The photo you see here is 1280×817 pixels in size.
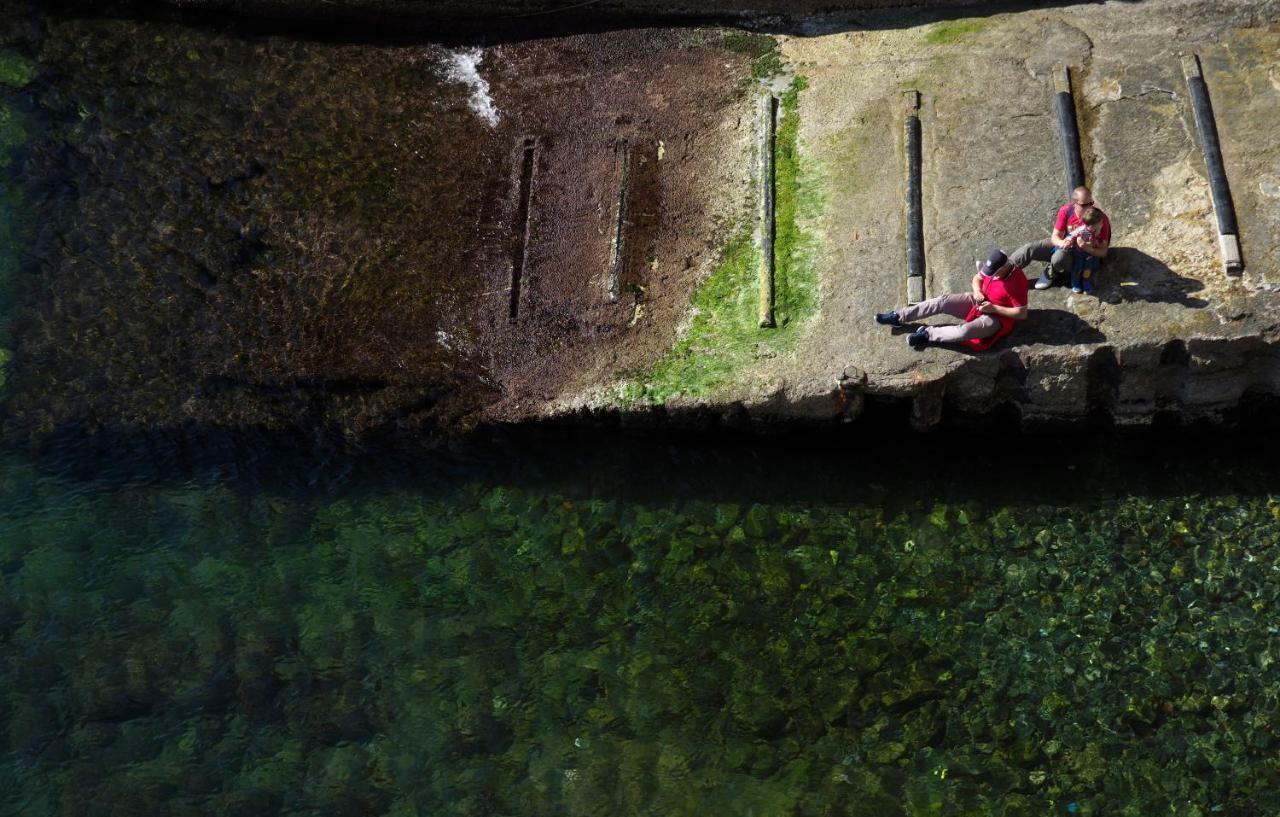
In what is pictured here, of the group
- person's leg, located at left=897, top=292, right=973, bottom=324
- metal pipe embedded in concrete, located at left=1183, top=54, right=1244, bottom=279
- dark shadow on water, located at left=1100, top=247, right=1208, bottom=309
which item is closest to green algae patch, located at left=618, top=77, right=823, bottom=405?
person's leg, located at left=897, top=292, right=973, bottom=324

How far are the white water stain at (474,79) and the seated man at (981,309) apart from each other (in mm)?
4775

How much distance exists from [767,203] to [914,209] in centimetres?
135

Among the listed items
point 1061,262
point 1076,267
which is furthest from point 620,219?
point 1076,267

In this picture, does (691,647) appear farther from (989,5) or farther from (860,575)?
(989,5)

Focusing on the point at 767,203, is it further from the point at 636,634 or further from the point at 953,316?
the point at 636,634

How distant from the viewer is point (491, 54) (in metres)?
15.7

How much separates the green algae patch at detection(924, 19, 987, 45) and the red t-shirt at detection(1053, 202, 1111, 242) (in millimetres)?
2669

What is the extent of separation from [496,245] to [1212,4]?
6.99 meters

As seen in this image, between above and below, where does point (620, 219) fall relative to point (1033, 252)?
above

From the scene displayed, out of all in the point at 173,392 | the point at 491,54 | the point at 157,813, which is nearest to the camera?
the point at 157,813

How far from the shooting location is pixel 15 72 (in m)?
16.5

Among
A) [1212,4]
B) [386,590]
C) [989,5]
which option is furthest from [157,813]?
[1212,4]

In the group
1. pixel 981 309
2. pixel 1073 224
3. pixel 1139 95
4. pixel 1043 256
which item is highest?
pixel 1139 95

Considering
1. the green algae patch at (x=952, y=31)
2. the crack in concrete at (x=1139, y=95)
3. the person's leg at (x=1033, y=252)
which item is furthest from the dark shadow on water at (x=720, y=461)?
the green algae patch at (x=952, y=31)
